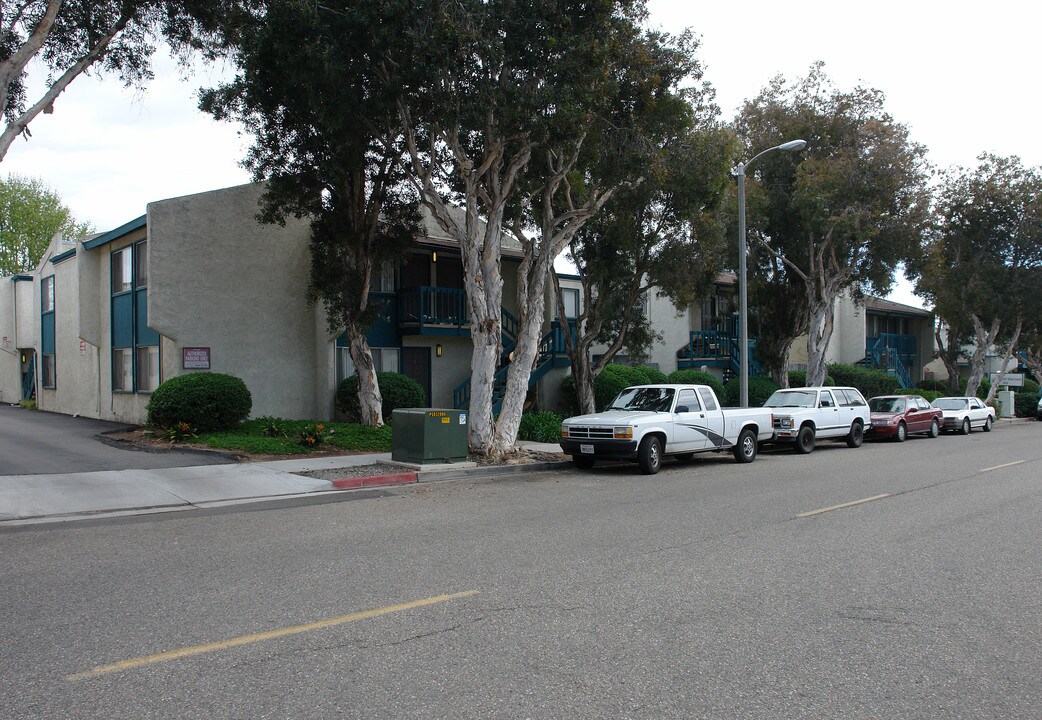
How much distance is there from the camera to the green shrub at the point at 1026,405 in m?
42.8

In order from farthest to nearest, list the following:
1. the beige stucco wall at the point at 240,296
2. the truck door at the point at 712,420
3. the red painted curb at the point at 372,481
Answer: the beige stucco wall at the point at 240,296 < the truck door at the point at 712,420 < the red painted curb at the point at 372,481

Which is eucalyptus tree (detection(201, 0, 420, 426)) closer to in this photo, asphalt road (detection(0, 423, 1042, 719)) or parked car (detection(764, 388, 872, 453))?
asphalt road (detection(0, 423, 1042, 719))

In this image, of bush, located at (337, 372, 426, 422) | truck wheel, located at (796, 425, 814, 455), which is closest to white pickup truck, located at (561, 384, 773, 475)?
truck wheel, located at (796, 425, 814, 455)

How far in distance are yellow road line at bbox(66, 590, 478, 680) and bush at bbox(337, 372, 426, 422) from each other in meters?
15.1

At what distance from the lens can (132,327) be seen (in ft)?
70.8

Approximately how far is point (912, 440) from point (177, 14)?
23.5 m

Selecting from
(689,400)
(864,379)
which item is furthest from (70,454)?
(864,379)

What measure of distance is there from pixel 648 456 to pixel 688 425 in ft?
5.00

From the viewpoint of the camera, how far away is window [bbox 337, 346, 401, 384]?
22.5m

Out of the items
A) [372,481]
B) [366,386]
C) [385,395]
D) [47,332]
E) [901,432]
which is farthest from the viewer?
[47,332]

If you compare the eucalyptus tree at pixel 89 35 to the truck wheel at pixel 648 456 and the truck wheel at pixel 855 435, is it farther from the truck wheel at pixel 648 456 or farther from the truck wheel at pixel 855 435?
the truck wheel at pixel 855 435

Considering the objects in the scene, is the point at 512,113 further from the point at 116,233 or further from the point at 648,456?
the point at 116,233

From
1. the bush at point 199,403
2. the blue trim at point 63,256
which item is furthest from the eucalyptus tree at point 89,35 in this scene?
the blue trim at point 63,256

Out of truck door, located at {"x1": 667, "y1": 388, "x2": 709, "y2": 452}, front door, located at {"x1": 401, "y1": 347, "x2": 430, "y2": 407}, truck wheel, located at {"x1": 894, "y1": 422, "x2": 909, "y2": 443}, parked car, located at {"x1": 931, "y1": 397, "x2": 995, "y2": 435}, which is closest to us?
truck door, located at {"x1": 667, "y1": 388, "x2": 709, "y2": 452}
